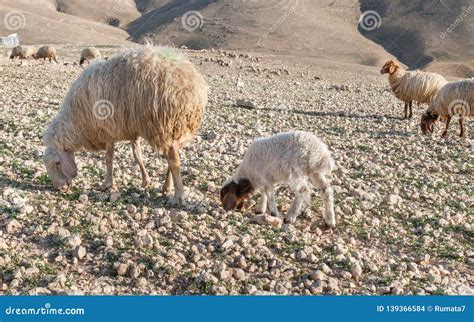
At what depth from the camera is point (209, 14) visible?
104m

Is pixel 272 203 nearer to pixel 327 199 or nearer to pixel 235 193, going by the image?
pixel 235 193

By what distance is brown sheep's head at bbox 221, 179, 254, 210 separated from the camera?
739cm

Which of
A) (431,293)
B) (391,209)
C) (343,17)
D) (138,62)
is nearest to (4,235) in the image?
(138,62)

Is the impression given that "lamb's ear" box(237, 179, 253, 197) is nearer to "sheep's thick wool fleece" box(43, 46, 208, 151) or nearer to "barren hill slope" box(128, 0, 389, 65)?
"sheep's thick wool fleece" box(43, 46, 208, 151)

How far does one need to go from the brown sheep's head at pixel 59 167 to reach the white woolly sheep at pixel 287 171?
250cm

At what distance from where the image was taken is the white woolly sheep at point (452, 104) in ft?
50.0

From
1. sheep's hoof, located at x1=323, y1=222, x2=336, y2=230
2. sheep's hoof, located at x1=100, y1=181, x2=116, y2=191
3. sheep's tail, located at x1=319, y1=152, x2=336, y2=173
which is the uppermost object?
sheep's tail, located at x1=319, y1=152, x2=336, y2=173

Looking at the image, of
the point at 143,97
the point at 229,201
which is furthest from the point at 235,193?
the point at 143,97

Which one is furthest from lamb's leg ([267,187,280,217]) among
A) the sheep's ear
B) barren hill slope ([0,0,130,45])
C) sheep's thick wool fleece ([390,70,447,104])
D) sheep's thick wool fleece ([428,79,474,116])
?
barren hill slope ([0,0,130,45])

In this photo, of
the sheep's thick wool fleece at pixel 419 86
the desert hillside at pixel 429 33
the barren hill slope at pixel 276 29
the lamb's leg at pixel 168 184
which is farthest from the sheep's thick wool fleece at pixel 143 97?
the desert hillside at pixel 429 33

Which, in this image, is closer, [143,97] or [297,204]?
[143,97]

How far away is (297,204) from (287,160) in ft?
2.28

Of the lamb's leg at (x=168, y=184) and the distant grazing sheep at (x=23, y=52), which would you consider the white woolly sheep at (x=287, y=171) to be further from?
the distant grazing sheep at (x=23, y=52)

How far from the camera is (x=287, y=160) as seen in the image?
23.5 ft
